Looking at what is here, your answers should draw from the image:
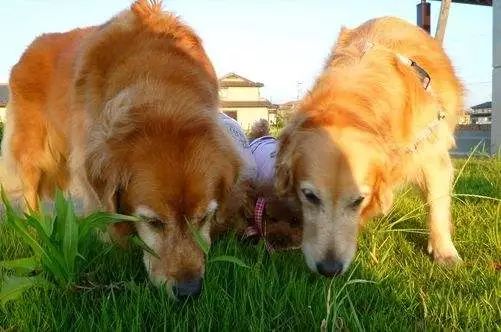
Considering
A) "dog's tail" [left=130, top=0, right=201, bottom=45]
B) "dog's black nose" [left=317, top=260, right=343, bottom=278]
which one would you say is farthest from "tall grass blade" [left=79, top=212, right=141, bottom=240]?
"dog's tail" [left=130, top=0, right=201, bottom=45]

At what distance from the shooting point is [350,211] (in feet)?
10.4

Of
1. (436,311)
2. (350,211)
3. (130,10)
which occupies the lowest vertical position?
(436,311)

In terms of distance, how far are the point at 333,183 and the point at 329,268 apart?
0.53 m

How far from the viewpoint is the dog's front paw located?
3297mm

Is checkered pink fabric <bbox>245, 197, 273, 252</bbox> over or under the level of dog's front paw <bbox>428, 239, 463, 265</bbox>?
over

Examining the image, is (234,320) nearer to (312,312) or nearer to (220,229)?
(312,312)

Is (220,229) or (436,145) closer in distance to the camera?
(220,229)

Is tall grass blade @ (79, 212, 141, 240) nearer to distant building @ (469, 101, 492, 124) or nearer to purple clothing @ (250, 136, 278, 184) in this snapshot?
purple clothing @ (250, 136, 278, 184)

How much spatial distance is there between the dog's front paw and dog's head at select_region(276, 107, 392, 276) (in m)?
0.44

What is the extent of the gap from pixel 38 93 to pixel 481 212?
3.58 metres

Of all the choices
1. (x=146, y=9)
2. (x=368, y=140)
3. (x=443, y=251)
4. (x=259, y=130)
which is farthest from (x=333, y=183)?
(x=259, y=130)

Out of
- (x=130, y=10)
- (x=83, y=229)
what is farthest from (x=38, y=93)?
(x=83, y=229)

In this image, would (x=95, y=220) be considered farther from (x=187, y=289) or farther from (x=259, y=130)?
(x=259, y=130)

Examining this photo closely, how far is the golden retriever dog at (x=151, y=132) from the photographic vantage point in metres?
2.53
